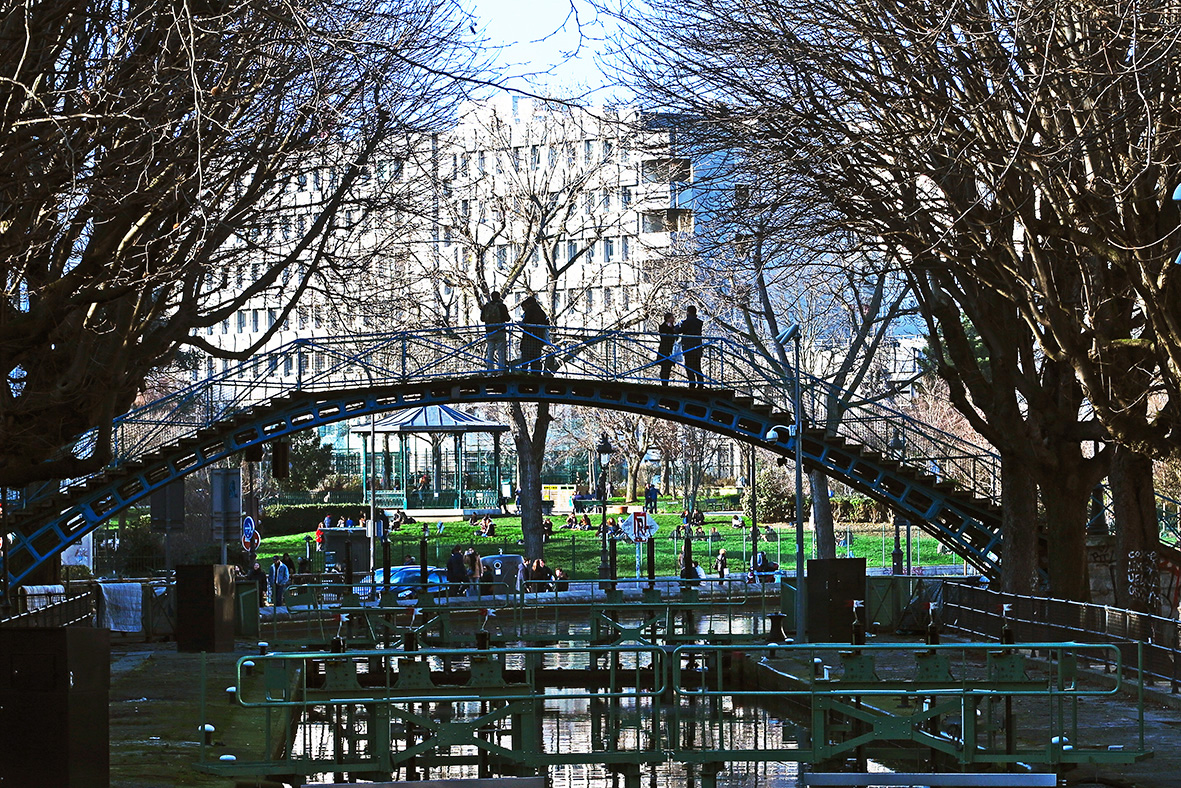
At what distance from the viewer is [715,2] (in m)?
23.2

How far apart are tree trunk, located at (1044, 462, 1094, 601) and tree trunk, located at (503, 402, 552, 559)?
847 inches

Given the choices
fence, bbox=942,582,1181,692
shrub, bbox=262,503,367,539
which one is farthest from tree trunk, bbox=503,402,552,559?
shrub, bbox=262,503,367,539

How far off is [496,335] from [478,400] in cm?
162

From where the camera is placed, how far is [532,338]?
114 feet

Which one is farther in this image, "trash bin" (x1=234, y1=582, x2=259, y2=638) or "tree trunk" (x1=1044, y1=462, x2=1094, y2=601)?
"trash bin" (x1=234, y1=582, x2=259, y2=638)

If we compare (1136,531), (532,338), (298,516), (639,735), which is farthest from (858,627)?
(298,516)

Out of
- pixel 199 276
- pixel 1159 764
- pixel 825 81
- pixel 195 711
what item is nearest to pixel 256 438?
pixel 199 276

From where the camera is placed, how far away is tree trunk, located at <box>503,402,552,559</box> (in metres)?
46.7

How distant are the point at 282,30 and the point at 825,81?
30.3ft

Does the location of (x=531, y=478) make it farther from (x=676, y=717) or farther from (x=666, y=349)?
(x=676, y=717)

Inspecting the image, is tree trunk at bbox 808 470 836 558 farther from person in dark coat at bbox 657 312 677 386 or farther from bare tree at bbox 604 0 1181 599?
bare tree at bbox 604 0 1181 599

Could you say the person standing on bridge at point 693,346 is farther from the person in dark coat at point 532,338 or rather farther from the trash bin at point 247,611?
the trash bin at point 247,611

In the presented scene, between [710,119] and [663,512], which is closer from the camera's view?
[710,119]

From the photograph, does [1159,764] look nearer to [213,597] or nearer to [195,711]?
[195,711]
